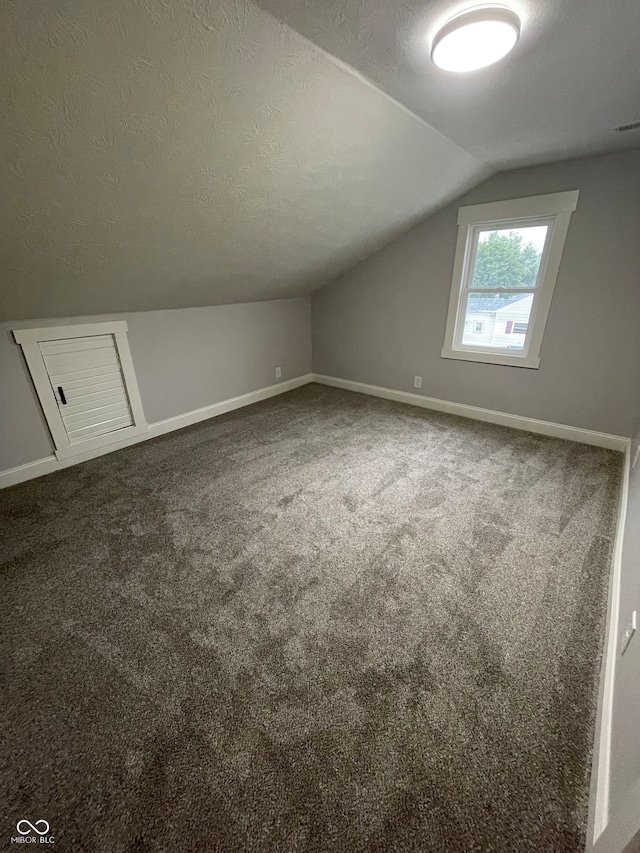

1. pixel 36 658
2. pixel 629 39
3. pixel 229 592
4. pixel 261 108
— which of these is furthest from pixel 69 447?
pixel 629 39

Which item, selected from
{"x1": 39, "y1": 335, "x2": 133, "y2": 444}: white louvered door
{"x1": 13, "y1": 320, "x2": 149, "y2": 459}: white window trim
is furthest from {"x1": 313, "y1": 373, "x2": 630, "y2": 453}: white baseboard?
{"x1": 39, "y1": 335, "x2": 133, "y2": 444}: white louvered door

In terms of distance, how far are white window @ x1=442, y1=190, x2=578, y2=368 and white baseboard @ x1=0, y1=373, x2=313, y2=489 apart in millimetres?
2089

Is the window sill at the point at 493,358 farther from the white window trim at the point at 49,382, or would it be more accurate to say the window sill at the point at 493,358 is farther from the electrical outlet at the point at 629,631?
the white window trim at the point at 49,382

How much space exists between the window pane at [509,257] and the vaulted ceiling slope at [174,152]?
1.88ft

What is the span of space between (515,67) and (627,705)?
2.35 m

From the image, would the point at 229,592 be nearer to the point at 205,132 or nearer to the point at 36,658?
the point at 36,658

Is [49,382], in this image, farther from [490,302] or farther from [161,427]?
[490,302]

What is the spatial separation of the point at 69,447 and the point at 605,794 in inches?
135

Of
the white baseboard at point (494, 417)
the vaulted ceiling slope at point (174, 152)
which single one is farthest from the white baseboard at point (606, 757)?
the vaulted ceiling slope at point (174, 152)

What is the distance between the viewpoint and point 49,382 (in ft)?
8.36

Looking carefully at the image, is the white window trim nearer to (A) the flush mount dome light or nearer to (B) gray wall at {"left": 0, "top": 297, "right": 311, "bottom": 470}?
(B) gray wall at {"left": 0, "top": 297, "right": 311, "bottom": 470}

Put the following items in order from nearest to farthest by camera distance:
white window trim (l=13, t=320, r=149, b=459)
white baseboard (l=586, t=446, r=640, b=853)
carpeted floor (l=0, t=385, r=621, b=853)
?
white baseboard (l=586, t=446, r=640, b=853), carpeted floor (l=0, t=385, r=621, b=853), white window trim (l=13, t=320, r=149, b=459)

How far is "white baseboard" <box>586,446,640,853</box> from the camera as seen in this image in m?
0.75

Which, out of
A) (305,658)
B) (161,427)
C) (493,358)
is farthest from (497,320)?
(161,427)
